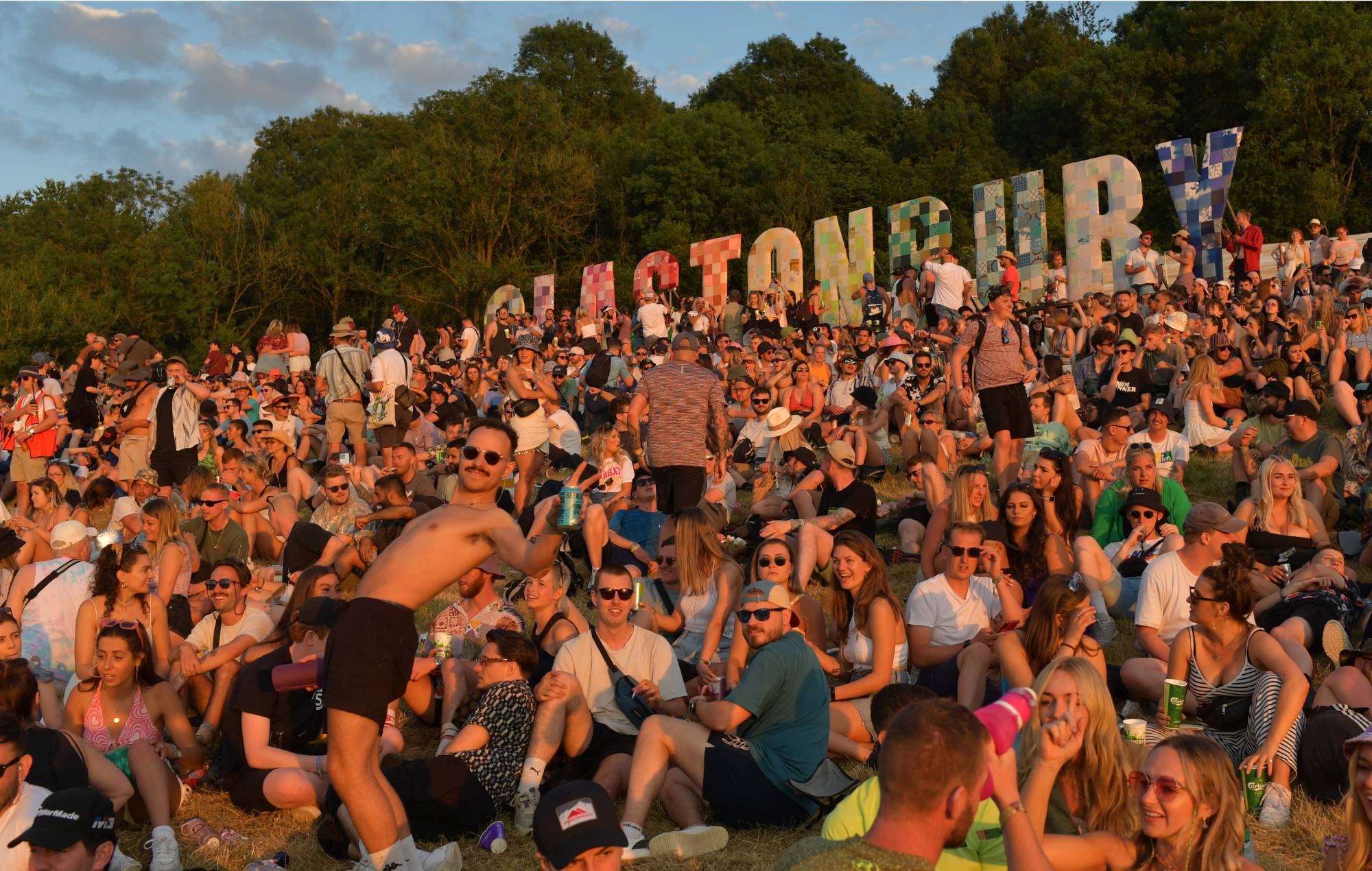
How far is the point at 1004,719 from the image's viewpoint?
268 cm

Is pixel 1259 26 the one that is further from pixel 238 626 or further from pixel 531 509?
pixel 238 626

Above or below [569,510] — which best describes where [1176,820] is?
below

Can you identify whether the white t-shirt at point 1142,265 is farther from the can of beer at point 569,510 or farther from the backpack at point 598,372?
the can of beer at point 569,510

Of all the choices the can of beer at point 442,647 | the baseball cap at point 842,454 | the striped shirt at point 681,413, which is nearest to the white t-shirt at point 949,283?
the striped shirt at point 681,413

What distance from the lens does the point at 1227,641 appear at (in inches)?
220

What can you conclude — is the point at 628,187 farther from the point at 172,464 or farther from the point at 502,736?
the point at 502,736

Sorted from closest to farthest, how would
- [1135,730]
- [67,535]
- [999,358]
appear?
[1135,730], [67,535], [999,358]

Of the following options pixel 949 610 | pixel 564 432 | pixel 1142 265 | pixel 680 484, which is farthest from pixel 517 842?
pixel 1142 265

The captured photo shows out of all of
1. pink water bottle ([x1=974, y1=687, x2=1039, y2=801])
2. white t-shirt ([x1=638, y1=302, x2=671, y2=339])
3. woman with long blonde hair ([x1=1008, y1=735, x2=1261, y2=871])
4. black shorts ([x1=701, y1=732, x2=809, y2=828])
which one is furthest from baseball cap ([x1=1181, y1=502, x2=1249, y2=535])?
white t-shirt ([x1=638, y1=302, x2=671, y2=339])

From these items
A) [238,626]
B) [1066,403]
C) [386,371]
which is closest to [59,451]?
[386,371]

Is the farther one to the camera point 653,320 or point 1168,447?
point 653,320

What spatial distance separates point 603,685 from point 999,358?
16.4 feet

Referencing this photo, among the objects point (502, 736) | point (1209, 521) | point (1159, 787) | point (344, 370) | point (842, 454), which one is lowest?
point (502, 736)

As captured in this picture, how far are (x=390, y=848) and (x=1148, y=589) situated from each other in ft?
13.3
